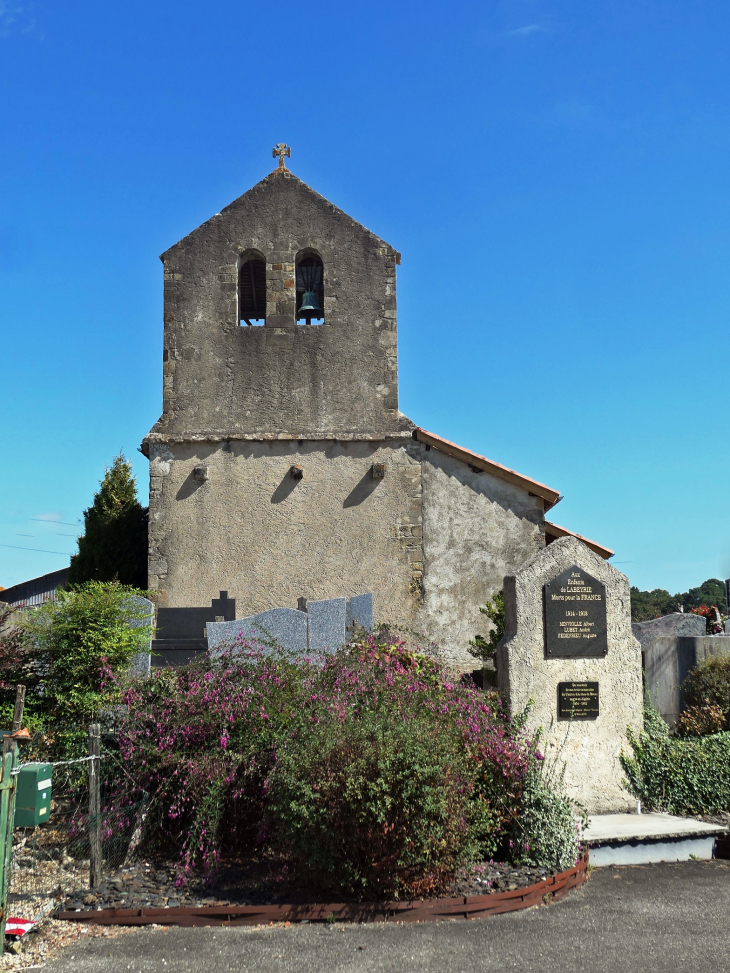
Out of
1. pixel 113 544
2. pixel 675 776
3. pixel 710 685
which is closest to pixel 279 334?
pixel 113 544

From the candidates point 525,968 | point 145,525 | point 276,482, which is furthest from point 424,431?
point 525,968

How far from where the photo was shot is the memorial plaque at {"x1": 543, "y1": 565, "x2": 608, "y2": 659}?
8914mm

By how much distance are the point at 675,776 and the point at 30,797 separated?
262 inches

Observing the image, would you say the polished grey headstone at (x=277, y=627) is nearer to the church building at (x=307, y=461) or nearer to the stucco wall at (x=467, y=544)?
the church building at (x=307, y=461)

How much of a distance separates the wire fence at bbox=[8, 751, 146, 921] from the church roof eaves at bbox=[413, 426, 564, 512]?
840 cm

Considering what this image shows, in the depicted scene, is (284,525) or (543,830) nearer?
(543,830)

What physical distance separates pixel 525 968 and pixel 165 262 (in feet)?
43.8

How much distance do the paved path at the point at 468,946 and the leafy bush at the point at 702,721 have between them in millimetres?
4111

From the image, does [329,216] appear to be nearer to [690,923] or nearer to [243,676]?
[243,676]

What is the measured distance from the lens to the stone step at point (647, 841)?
25.2ft

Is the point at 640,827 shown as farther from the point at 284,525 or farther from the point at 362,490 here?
the point at 284,525

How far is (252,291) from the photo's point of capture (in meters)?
16.1

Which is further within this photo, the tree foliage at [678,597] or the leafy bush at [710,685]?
the tree foliage at [678,597]

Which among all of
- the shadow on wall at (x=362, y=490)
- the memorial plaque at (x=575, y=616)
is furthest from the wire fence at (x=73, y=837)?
the shadow on wall at (x=362, y=490)
